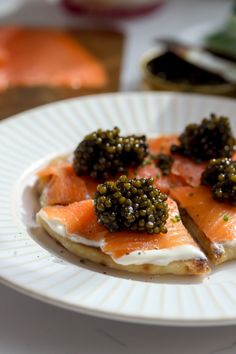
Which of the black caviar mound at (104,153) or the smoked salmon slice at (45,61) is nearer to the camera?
the black caviar mound at (104,153)

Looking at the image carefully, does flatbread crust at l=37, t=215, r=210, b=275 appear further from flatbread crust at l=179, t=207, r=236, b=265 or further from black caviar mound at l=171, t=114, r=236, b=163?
black caviar mound at l=171, t=114, r=236, b=163

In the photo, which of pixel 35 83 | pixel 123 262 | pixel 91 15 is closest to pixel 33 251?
pixel 123 262

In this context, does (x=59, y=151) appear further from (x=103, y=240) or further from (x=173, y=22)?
(x=173, y=22)

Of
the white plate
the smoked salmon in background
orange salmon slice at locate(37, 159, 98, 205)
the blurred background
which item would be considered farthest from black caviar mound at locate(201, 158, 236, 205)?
the smoked salmon in background

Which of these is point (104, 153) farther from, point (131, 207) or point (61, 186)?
point (131, 207)

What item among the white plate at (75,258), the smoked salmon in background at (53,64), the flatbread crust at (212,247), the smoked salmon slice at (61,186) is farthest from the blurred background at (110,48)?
the flatbread crust at (212,247)

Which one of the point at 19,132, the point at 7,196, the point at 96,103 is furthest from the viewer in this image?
the point at 96,103

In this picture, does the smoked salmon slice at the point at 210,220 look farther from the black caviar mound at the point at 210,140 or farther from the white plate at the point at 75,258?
the black caviar mound at the point at 210,140
